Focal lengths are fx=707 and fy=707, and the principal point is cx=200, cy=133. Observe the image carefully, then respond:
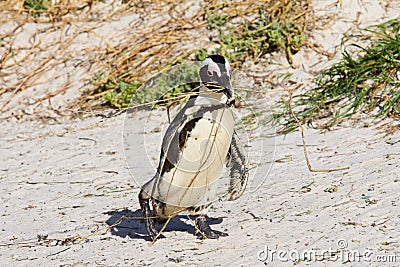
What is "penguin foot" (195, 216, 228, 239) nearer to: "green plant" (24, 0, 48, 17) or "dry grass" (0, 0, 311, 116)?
"dry grass" (0, 0, 311, 116)

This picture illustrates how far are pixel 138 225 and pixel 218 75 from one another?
0.97 m

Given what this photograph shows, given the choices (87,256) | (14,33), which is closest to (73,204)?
(87,256)

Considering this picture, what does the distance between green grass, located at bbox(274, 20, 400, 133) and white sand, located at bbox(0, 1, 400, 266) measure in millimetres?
171

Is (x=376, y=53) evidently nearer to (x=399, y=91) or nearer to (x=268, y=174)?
(x=399, y=91)

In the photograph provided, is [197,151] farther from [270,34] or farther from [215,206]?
[270,34]

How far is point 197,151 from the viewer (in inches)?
127

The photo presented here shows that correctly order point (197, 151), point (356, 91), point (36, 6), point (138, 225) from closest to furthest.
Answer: point (197, 151) < point (138, 225) < point (356, 91) < point (36, 6)

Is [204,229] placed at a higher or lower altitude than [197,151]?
lower

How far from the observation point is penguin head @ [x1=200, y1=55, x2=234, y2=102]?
3.27 metres

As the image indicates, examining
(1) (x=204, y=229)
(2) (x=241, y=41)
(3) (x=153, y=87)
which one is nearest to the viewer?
(1) (x=204, y=229)

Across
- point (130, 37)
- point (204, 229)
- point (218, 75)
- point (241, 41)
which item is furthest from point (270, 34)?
point (204, 229)

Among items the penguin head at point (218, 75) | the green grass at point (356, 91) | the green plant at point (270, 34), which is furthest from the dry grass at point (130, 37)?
the penguin head at point (218, 75)

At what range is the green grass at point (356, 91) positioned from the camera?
5000 millimetres

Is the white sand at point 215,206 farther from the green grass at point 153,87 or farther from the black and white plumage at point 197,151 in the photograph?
the green grass at point 153,87
